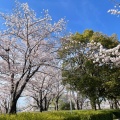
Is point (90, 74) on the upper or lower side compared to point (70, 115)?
upper

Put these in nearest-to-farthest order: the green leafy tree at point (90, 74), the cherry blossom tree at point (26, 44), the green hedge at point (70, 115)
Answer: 1. the green hedge at point (70, 115)
2. the cherry blossom tree at point (26, 44)
3. the green leafy tree at point (90, 74)

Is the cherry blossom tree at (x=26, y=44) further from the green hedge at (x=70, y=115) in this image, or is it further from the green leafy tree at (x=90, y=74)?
the green leafy tree at (x=90, y=74)

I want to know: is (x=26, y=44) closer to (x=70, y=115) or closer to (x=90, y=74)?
(x=70, y=115)

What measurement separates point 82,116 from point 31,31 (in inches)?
230

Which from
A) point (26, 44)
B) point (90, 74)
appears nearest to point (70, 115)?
point (26, 44)

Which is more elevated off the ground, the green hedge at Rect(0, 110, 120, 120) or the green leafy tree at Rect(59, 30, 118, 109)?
the green leafy tree at Rect(59, 30, 118, 109)

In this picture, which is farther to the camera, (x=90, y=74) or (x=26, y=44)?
(x=90, y=74)

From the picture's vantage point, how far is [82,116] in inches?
556

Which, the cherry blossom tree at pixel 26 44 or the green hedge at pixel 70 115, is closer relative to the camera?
the green hedge at pixel 70 115

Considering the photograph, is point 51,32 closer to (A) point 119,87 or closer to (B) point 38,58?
(B) point 38,58

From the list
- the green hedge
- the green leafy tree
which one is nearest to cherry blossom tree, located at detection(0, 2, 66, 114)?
the green hedge

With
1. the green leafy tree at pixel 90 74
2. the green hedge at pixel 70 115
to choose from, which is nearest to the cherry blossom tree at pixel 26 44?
the green hedge at pixel 70 115

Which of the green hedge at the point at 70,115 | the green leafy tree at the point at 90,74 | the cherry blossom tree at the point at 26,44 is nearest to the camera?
the green hedge at the point at 70,115

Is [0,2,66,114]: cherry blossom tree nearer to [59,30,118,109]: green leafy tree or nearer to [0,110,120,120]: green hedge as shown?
[0,110,120,120]: green hedge
